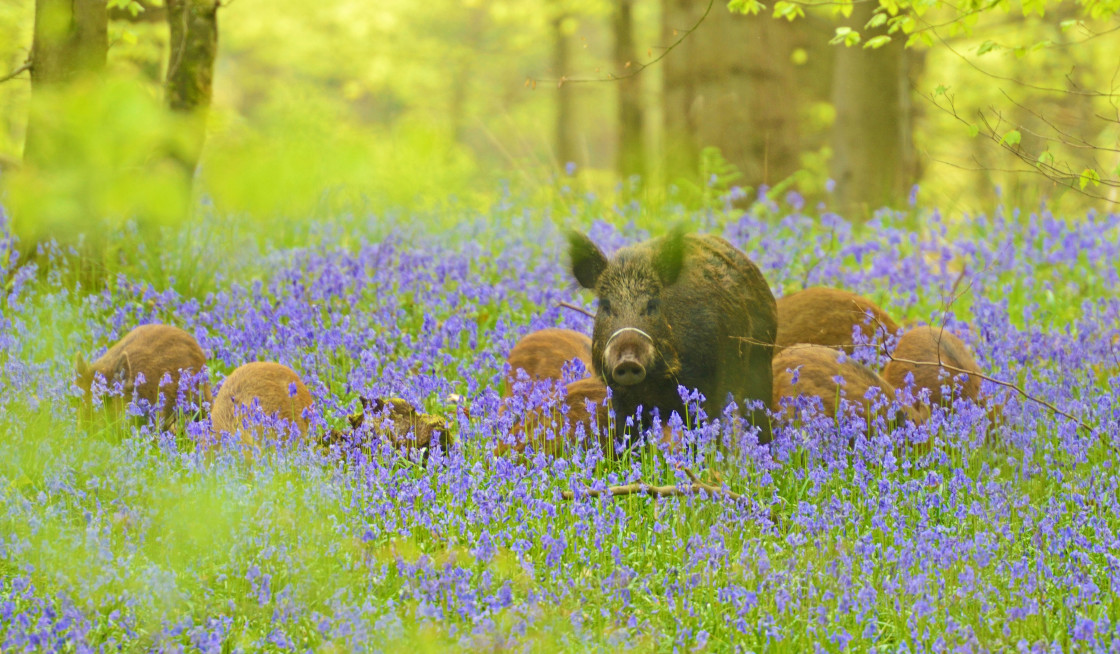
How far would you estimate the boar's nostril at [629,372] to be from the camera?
447 centimetres

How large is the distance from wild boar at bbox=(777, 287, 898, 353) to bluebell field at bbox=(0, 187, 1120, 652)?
1.40ft

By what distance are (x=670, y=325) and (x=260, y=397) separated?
2017mm

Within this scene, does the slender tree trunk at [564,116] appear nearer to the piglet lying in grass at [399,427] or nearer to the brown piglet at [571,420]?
the brown piglet at [571,420]

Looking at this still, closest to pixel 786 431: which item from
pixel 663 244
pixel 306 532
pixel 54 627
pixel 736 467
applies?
pixel 736 467

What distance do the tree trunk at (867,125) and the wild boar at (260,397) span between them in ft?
28.3

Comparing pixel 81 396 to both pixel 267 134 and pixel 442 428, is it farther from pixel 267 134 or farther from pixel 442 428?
pixel 267 134

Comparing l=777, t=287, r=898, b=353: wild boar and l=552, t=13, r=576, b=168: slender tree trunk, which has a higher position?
l=552, t=13, r=576, b=168: slender tree trunk

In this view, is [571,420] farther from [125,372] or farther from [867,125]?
[867,125]

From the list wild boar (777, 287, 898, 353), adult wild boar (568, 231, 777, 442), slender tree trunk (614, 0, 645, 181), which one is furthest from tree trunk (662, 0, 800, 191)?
adult wild boar (568, 231, 777, 442)

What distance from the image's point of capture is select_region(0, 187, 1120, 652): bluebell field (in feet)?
10.5

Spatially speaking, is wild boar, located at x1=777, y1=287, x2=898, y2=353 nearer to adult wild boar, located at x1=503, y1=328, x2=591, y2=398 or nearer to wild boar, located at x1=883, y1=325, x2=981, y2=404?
wild boar, located at x1=883, y1=325, x2=981, y2=404

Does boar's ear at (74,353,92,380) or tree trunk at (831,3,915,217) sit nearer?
boar's ear at (74,353,92,380)

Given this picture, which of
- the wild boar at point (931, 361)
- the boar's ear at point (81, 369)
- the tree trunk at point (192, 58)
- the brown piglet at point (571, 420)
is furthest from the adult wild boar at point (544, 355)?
the tree trunk at point (192, 58)

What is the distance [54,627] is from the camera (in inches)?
122
